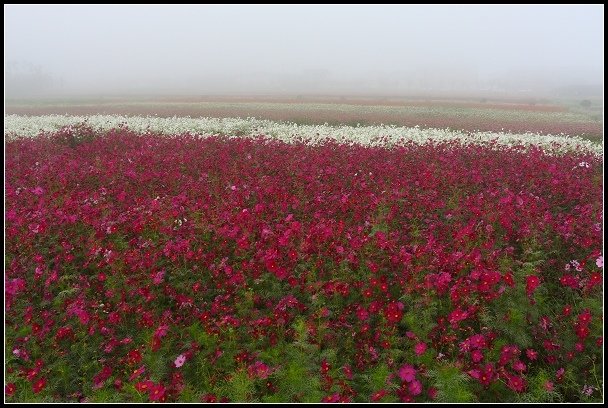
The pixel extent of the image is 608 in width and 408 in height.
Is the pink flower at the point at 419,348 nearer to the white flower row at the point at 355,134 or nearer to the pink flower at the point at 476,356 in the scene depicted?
the pink flower at the point at 476,356

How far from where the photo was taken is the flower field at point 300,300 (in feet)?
10.9

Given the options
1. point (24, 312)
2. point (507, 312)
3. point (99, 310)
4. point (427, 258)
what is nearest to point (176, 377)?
point (99, 310)

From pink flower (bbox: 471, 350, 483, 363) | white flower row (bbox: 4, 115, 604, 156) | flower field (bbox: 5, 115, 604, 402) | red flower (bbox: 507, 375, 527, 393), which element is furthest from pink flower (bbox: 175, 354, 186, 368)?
white flower row (bbox: 4, 115, 604, 156)

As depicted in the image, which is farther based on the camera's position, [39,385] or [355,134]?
[355,134]

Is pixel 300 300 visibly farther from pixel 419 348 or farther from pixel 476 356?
pixel 476 356

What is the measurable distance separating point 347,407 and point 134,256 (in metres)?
2.47

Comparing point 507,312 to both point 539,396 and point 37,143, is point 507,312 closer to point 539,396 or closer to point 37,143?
point 539,396

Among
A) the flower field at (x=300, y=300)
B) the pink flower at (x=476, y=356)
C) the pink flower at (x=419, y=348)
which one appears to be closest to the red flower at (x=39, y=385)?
the flower field at (x=300, y=300)

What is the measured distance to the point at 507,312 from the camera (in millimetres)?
3773

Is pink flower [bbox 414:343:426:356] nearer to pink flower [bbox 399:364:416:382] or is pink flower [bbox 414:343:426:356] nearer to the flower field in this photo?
the flower field

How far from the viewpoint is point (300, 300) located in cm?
420

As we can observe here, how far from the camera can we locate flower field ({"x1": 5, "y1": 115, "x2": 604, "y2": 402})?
3.31 meters

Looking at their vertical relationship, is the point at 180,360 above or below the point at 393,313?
below

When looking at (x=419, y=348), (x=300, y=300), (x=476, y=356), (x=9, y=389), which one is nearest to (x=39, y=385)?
(x=9, y=389)
